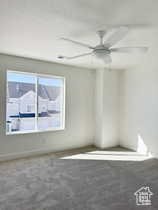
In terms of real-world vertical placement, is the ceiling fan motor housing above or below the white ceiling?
below

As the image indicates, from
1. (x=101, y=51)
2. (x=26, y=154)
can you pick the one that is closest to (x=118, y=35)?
(x=101, y=51)

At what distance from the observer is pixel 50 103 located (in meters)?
4.41

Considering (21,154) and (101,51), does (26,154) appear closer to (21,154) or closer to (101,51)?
(21,154)

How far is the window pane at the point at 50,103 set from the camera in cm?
425

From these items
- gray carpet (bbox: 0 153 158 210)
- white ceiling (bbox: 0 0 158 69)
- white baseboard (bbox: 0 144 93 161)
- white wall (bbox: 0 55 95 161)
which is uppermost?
white ceiling (bbox: 0 0 158 69)

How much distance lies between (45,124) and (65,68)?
5.54ft

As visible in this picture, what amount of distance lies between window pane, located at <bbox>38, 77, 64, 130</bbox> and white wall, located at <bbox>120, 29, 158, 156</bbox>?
197cm

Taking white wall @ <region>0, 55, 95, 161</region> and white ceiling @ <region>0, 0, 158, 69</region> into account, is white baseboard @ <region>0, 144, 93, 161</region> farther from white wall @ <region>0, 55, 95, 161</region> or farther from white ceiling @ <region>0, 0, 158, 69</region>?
white ceiling @ <region>0, 0, 158, 69</region>

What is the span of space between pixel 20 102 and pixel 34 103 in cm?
36

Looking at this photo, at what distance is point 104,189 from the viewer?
2.48m

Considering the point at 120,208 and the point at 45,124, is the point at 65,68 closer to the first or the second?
the point at 45,124

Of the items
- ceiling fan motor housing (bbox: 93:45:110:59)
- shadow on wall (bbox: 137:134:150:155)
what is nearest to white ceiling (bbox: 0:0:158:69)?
ceiling fan motor housing (bbox: 93:45:110:59)

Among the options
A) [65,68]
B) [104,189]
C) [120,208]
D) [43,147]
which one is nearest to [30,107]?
[43,147]

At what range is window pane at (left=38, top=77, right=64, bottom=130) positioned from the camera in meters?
4.25
